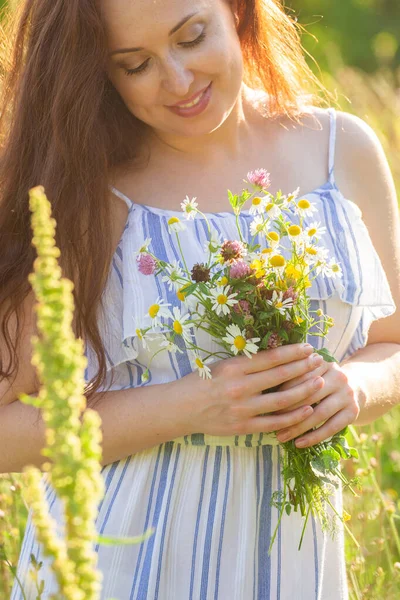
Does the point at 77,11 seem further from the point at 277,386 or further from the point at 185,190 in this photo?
the point at 277,386

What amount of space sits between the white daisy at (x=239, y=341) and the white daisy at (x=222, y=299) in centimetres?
5

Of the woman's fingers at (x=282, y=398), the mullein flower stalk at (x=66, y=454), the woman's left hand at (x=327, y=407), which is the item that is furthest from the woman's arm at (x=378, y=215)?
the mullein flower stalk at (x=66, y=454)

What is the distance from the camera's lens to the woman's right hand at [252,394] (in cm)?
152

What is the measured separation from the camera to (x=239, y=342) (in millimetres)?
1463

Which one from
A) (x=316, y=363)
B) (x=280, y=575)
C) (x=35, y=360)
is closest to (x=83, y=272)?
(x=316, y=363)

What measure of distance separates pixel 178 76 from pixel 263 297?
22.6 inches

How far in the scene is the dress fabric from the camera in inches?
66.1

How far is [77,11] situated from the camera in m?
1.69

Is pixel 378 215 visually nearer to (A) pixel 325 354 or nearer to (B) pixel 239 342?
(A) pixel 325 354

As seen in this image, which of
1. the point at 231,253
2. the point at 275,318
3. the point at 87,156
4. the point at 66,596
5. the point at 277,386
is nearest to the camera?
the point at 66,596

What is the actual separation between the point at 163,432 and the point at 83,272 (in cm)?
38

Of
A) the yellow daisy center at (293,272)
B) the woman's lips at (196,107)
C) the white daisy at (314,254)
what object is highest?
the woman's lips at (196,107)

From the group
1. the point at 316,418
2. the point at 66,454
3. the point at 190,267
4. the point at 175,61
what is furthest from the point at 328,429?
the point at 66,454

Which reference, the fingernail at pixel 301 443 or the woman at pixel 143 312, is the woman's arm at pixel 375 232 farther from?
the fingernail at pixel 301 443
